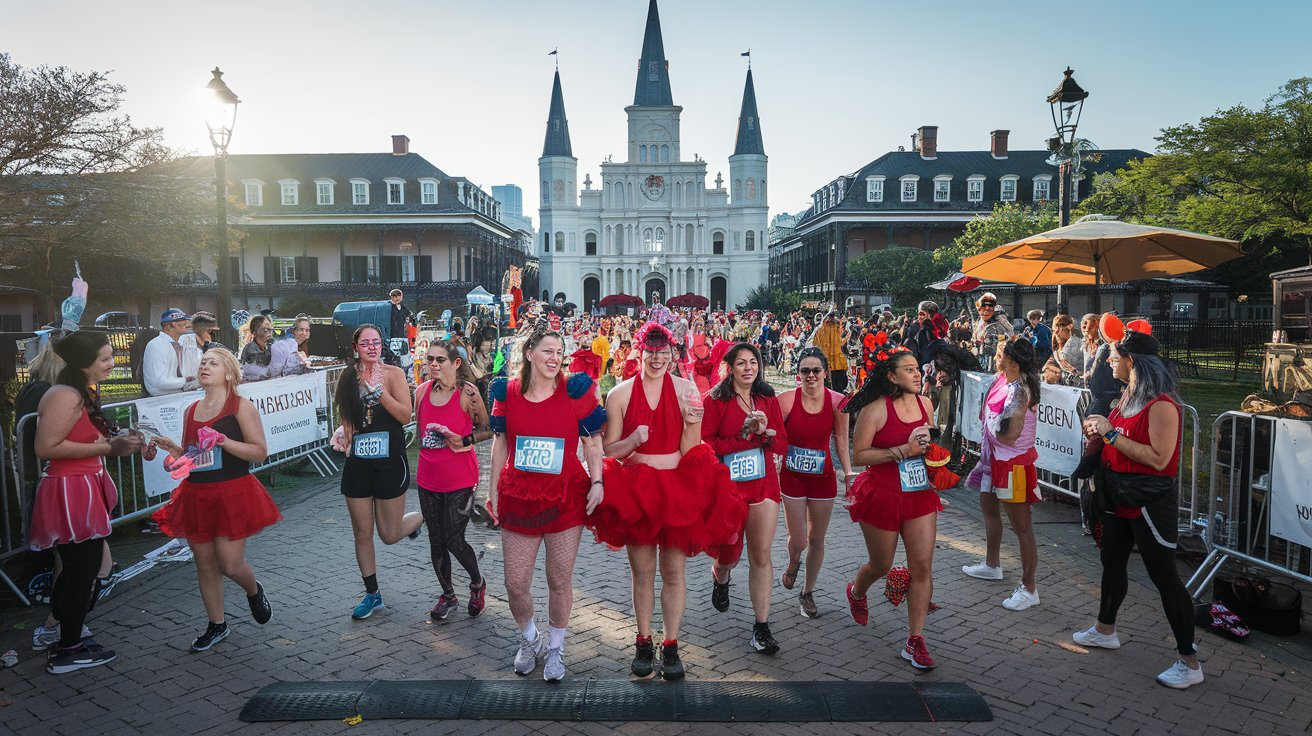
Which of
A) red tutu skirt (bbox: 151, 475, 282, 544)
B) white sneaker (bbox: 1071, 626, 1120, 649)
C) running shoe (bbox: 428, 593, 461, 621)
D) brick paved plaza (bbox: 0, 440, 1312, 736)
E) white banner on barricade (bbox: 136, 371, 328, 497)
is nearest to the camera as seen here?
brick paved plaza (bbox: 0, 440, 1312, 736)

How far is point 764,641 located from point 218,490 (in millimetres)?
3481

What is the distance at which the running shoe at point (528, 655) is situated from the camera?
4.70 m

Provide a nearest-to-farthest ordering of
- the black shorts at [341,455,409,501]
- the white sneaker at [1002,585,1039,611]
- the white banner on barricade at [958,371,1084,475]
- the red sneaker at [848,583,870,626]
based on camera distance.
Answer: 1. the red sneaker at [848,583,870,626]
2. the black shorts at [341,455,409,501]
3. the white sneaker at [1002,585,1039,611]
4. the white banner on barricade at [958,371,1084,475]

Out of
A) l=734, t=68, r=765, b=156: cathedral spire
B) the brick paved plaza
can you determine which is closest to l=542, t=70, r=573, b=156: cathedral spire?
l=734, t=68, r=765, b=156: cathedral spire

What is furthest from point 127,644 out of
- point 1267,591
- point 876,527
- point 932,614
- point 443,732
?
point 1267,591

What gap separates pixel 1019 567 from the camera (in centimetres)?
672

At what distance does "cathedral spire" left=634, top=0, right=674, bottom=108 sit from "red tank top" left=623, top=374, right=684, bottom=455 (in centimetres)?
7883

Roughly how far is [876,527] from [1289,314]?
1916 centimetres

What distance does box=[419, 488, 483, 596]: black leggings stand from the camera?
17.7 feet

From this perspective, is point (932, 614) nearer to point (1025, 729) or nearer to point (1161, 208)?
point (1025, 729)

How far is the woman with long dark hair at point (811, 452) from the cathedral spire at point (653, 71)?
7814cm

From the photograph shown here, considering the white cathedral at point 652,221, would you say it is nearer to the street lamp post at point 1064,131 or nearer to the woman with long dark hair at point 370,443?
the street lamp post at point 1064,131

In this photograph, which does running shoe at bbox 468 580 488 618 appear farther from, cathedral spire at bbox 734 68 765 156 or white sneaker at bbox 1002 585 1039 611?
cathedral spire at bbox 734 68 765 156

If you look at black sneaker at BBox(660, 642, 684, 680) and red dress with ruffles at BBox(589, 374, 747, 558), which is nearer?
red dress with ruffles at BBox(589, 374, 747, 558)
